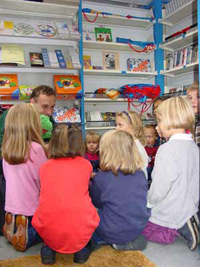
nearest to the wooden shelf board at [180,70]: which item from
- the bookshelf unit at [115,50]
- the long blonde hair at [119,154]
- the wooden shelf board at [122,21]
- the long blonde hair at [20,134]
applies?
the bookshelf unit at [115,50]

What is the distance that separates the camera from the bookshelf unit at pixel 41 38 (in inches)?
115

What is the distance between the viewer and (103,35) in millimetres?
3422

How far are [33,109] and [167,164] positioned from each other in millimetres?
761

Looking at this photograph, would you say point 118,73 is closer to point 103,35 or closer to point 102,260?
point 103,35

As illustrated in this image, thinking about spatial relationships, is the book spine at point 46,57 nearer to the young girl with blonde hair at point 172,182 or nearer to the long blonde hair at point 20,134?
the long blonde hair at point 20,134

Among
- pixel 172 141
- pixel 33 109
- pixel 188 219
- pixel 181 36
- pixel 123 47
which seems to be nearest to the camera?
pixel 172 141

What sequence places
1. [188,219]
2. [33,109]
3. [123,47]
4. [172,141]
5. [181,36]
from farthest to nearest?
1. [123,47]
2. [181,36]
3. [33,109]
4. [188,219]
5. [172,141]

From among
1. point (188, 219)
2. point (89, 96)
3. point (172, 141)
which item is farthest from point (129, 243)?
point (89, 96)

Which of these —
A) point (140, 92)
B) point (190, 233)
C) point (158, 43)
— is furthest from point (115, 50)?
point (190, 233)

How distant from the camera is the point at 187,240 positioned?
1470mm

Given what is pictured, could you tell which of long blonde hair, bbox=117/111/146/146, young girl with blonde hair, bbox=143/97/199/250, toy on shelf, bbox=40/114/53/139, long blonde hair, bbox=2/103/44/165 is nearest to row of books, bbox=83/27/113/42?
long blonde hair, bbox=117/111/146/146

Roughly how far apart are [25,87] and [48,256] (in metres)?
1.97

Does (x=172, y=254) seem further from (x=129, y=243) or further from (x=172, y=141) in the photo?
(x=172, y=141)

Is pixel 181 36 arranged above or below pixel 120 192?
above
